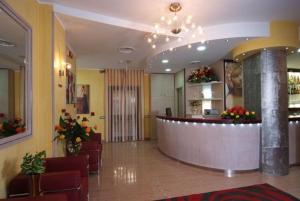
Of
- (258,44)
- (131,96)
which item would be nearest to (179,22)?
(258,44)

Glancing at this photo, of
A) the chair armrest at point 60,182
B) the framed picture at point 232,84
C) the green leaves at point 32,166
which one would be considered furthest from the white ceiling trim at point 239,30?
Result: the green leaves at point 32,166

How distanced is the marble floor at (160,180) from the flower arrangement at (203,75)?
2.92m

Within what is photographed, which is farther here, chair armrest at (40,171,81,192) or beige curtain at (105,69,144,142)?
beige curtain at (105,69,144,142)

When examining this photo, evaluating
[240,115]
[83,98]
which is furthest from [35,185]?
[83,98]

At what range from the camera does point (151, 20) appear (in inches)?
156

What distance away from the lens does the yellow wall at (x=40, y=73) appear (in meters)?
2.70

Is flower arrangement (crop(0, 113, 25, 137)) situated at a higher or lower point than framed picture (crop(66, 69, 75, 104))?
lower

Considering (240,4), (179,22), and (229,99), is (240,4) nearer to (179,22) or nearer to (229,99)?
(179,22)

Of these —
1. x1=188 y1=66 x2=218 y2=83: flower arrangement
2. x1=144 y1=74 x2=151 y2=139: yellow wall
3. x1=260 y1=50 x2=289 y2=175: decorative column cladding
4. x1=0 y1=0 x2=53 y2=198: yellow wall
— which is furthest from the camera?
x1=144 y1=74 x2=151 y2=139: yellow wall

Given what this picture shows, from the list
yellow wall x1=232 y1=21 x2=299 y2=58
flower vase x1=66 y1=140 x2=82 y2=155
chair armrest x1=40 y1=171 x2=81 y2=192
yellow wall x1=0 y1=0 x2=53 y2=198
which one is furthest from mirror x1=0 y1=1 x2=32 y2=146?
yellow wall x1=232 y1=21 x2=299 y2=58

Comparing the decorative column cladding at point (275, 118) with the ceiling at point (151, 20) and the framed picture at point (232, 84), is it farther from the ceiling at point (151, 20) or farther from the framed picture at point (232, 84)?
the framed picture at point (232, 84)

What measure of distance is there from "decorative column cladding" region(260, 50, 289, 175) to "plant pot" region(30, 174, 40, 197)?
415cm

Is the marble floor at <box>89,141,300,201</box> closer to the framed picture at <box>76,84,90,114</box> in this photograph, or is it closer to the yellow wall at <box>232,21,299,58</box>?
the yellow wall at <box>232,21,299,58</box>

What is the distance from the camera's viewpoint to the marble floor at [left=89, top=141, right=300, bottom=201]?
3.44m
